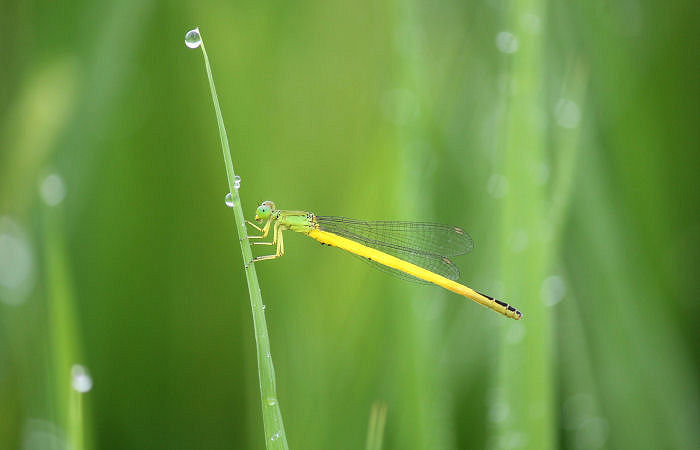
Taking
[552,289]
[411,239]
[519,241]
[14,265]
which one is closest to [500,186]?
[519,241]

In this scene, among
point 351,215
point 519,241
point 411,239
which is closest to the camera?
point 519,241

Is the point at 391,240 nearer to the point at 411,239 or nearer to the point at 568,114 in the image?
the point at 411,239

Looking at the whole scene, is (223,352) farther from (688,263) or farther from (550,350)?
(688,263)

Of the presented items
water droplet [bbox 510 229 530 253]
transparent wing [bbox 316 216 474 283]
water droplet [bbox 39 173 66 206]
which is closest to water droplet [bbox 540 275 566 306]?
water droplet [bbox 510 229 530 253]

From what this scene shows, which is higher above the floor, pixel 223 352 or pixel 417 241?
pixel 417 241

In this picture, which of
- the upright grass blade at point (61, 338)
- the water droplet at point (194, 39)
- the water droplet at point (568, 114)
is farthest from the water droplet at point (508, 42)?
the upright grass blade at point (61, 338)

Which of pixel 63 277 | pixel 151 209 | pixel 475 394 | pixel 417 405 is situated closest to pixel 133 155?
pixel 151 209

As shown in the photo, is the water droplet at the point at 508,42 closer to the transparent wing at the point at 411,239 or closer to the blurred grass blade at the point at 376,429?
the transparent wing at the point at 411,239

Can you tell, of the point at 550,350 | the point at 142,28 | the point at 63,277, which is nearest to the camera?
the point at 63,277
